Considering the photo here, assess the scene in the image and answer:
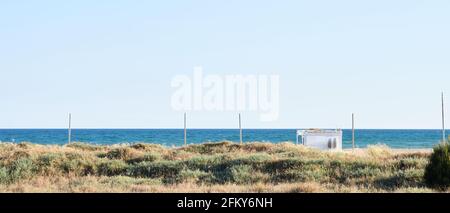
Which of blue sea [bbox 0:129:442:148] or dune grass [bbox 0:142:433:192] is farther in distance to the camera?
blue sea [bbox 0:129:442:148]

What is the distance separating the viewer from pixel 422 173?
19000 millimetres

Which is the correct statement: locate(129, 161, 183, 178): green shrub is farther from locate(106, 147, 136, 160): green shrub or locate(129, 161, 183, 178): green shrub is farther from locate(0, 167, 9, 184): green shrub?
locate(0, 167, 9, 184): green shrub

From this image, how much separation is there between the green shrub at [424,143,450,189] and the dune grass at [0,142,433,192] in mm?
340

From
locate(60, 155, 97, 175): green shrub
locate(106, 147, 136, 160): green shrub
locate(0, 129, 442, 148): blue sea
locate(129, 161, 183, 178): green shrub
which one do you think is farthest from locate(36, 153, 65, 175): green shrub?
locate(0, 129, 442, 148): blue sea

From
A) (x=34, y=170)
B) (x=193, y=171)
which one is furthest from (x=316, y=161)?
(x=34, y=170)

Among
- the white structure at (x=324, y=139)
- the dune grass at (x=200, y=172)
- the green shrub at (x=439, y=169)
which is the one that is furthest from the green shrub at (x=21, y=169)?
the white structure at (x=324, y=139)

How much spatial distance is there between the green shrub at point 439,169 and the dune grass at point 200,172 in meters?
0.34

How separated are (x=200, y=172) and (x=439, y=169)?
7.46m

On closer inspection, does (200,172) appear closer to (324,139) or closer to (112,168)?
(112,168)

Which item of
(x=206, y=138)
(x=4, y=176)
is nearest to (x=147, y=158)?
(x=4, y=176)

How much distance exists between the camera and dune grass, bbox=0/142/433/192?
1728cm

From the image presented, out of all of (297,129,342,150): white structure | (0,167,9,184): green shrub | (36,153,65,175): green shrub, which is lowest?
(0,167,9,184): green shrub

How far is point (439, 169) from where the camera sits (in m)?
17.2
